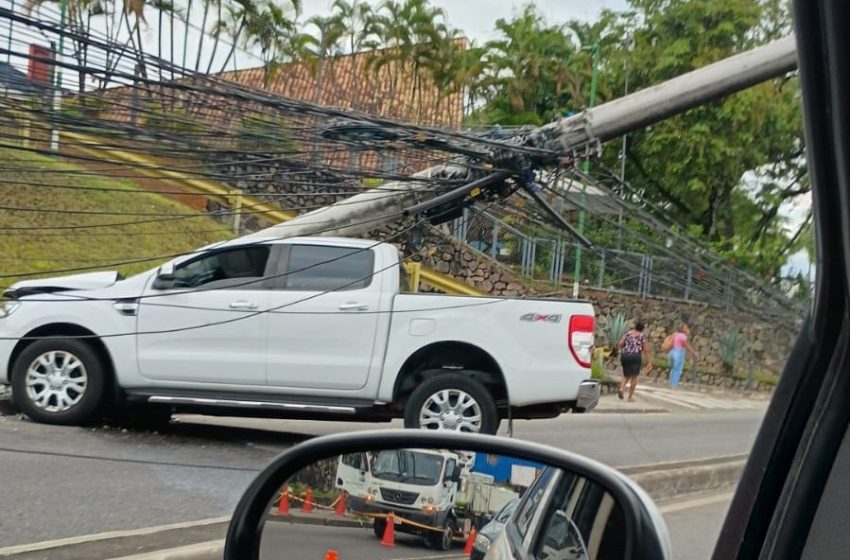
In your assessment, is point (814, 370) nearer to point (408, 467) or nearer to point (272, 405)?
point (408, 467)

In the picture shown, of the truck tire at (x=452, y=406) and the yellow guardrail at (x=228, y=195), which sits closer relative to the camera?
the yellow guardrail at (x=228, y=195)

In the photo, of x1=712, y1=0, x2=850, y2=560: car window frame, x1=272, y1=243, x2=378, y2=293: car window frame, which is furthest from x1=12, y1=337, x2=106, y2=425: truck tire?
x1=712, y1=0, x2=850, y2=560: car window frame

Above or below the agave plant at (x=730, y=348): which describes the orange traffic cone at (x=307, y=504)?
below

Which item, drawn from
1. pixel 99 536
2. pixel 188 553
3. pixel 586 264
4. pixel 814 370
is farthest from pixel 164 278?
pixel 814 370

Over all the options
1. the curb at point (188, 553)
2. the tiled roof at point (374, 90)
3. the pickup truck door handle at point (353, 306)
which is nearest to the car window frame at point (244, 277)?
the pickup truck door handle at point (353, 306)

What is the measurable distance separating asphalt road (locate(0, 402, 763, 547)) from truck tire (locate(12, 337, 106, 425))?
12 centimetres

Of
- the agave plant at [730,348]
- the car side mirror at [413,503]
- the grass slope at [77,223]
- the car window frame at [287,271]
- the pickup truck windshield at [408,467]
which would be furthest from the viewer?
the car window frame at [287,271]

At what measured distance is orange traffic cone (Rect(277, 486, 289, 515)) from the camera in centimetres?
236

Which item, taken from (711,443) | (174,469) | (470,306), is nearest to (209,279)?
(174,469)

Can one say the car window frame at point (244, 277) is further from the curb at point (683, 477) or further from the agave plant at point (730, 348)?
the agave plant at point (730, 348)

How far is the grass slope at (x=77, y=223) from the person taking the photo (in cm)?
486

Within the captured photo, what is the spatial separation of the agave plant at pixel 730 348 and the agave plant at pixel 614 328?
1682 mm

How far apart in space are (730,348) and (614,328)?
2.04 meters

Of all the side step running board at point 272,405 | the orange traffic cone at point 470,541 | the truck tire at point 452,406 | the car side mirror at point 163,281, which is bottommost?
the side step running board at point 272,405
